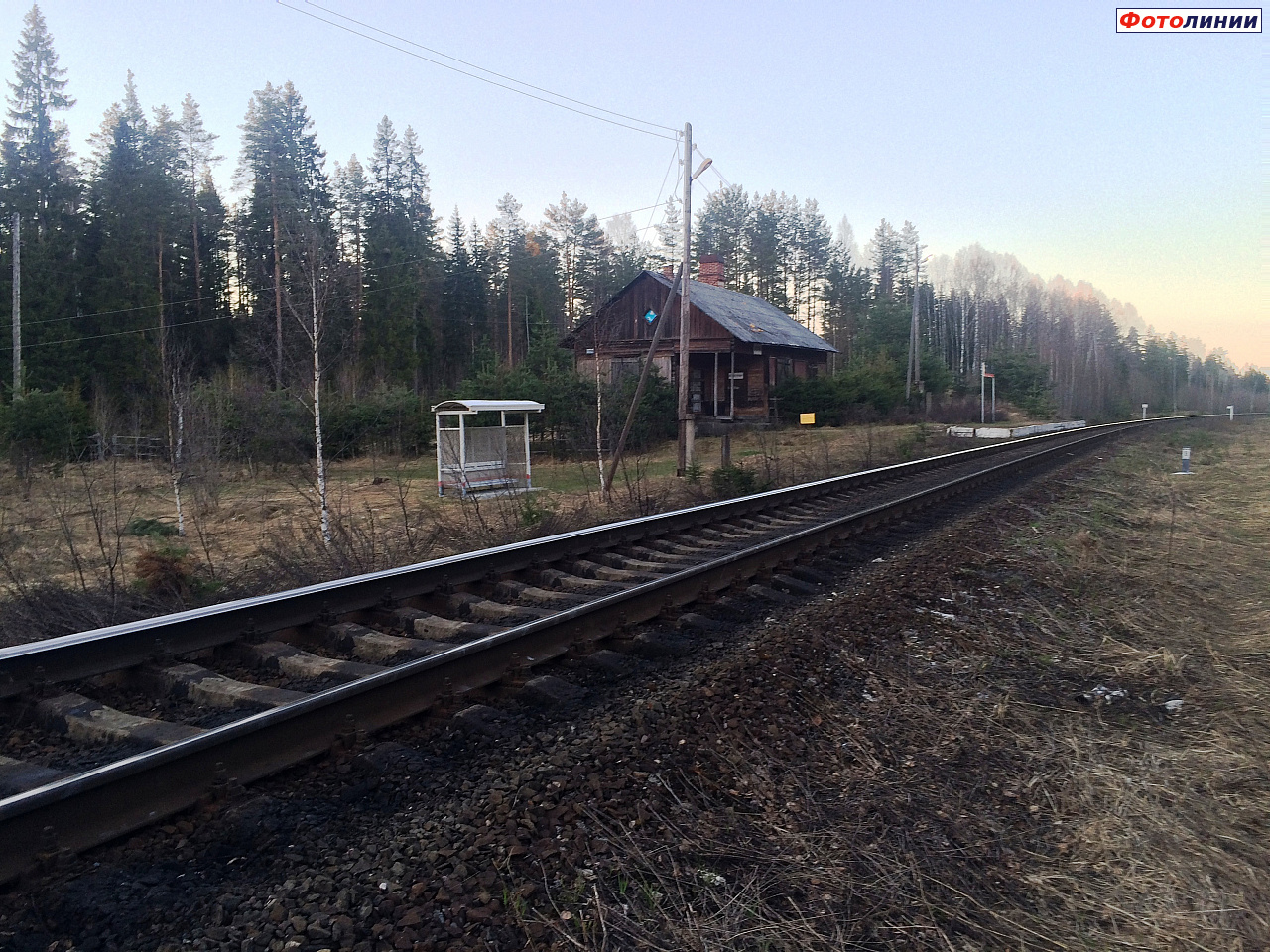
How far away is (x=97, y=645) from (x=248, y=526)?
42.6ft

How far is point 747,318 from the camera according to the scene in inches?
1532

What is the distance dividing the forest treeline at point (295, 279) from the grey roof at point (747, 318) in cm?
328

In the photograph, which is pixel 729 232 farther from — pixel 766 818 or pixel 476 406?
pixel 766 818

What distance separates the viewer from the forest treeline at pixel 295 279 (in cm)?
2761

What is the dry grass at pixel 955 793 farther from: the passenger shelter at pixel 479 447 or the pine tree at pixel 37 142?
the pine tree at pixel 37 142

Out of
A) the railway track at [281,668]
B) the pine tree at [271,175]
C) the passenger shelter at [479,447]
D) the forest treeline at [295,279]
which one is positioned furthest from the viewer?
the pine tree at [271,175]

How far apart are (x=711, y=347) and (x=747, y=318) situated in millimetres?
4319

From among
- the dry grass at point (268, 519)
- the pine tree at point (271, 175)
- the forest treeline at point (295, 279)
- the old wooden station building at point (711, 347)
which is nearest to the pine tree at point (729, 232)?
the forest treeline at point (295, 279)

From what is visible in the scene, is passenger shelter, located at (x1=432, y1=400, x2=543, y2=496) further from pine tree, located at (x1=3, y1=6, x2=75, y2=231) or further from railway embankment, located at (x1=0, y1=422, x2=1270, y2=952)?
pine tree, located at (x1=3, y1=6, x2=75, y2=231)

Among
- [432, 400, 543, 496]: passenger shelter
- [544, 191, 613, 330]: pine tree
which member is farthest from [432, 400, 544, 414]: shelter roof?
[544, 191, 613, 330]: pine tree

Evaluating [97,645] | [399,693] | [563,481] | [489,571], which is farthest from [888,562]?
[563,481]

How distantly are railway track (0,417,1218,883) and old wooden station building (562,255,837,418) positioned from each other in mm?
26681

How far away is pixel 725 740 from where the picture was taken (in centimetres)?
395

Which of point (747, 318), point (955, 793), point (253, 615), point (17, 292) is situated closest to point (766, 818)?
point (955, 793)
